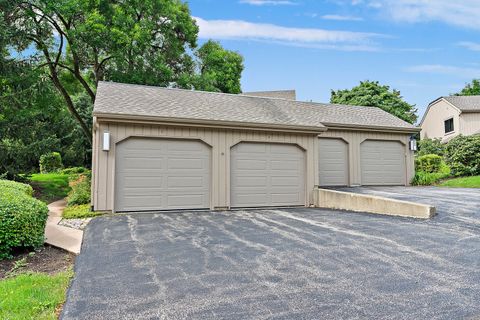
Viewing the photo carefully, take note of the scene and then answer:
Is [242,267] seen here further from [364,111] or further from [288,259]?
[364,111]

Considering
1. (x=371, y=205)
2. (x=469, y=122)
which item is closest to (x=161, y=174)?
(x=371, y=205)

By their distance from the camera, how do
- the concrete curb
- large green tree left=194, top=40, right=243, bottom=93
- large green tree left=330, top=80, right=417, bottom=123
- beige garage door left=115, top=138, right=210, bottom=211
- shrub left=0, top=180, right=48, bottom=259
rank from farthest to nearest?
large green tree left=330, top=80, right=417, bottom=123 → large green tree left=194, top=40, right=243, bottom=93 → beige garage door left=115, top=138, right=210, bottom=211 → the concrete curb → shrub left=0, top=180, right=48, bottom=259

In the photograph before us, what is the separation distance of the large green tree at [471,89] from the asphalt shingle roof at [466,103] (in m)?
12.5

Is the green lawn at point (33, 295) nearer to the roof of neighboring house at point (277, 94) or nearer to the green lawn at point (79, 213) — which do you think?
the green lawn at point (79, 213)

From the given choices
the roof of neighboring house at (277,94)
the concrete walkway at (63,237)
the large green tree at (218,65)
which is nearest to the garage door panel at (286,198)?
the concrete walkway at (63,237)

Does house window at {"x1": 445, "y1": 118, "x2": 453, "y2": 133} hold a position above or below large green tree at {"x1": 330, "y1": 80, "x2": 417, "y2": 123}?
below

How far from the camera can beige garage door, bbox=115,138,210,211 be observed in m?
8.62

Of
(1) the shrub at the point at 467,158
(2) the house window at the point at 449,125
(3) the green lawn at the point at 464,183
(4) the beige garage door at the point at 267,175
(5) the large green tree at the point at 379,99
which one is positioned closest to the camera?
(4) the beige garage door at the point at 267,175

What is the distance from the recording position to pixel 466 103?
81.7 ft

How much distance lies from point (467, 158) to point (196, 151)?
13876mm

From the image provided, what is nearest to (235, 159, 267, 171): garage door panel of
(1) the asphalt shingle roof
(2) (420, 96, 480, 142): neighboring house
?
(2) (420, 96, 480, 142): neighboring house

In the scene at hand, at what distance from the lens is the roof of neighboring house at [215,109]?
902 cm

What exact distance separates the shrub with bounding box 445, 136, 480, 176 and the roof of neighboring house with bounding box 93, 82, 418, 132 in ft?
14.5

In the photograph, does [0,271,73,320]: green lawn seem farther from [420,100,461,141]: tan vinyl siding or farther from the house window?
the house window
